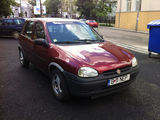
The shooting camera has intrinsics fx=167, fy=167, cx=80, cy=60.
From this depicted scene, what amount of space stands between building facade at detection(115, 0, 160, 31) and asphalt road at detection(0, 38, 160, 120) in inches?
834

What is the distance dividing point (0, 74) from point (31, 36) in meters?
1.60

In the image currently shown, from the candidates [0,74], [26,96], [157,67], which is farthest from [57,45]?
[157,67]

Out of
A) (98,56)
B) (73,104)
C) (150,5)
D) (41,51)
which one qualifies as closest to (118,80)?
(98,56)

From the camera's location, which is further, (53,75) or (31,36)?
(31,36)

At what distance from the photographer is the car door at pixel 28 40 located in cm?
467

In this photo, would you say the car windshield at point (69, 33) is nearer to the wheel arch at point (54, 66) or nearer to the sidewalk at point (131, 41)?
the wheel arch at point (54, 66)

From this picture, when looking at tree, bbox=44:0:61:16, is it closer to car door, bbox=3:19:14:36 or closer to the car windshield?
car door, bbox=3:19:14:36

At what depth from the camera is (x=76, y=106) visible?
3.23 metres

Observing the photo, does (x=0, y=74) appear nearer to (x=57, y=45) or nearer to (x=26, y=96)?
(x=26, y=96)

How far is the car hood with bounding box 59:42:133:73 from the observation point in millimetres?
2963

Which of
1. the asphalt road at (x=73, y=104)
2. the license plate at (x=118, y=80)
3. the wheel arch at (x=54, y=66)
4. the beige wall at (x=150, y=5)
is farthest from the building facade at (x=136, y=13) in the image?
the wheel arch at (x=54, y=66)

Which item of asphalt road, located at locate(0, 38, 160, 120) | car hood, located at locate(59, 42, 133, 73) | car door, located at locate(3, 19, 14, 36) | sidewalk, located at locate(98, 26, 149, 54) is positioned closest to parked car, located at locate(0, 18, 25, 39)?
car door, located at locate(3, 19, 14, 36)

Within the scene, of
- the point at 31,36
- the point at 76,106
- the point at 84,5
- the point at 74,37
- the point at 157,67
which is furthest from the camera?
the point at 84,5

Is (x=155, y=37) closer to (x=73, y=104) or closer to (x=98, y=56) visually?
(x=98, y=56)
